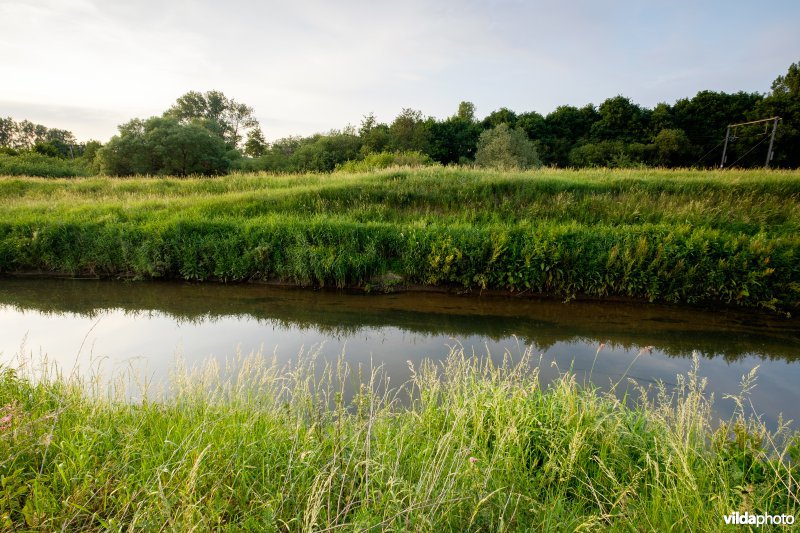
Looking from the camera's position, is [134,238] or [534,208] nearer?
[134,238]

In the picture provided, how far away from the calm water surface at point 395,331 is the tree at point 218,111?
194ft

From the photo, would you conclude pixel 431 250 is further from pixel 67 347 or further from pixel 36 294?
pixel 36 294

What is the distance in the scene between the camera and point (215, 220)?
11492 millimetres

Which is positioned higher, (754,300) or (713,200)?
(713,200)

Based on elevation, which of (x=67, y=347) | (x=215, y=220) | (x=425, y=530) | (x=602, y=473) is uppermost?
(x=215, y=220)

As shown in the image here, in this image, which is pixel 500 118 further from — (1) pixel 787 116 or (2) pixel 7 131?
(2) pixel 7 131

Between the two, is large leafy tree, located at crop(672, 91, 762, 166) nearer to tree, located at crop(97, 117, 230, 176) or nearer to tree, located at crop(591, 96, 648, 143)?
tree, located at crop(591, 96, 648, 143)

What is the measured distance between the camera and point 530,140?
46125 mm

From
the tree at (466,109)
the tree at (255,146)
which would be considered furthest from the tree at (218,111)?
the tree at (466,109)

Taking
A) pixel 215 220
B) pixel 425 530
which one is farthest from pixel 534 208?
pixel 425 530

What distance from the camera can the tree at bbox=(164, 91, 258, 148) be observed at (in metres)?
63.6

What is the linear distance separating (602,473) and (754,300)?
8.16 m

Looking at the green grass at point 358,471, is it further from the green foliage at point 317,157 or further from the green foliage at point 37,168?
the green foliage at point 37,168

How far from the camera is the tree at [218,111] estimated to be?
63562 millimetres
